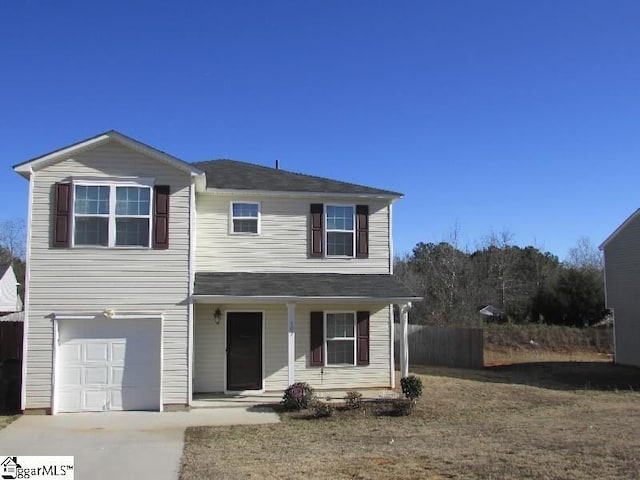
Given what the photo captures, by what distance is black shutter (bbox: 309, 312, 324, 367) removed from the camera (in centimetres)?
1677

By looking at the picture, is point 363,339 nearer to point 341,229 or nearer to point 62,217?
point 341,229

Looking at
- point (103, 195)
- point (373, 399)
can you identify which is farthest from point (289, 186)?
point (373, 399)

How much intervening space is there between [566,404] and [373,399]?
15.8ft

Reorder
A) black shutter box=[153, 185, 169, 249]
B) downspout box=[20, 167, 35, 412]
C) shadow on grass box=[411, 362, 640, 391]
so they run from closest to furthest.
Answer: downspout box=[20, 167, 35, 412] < black shutter box=[153, 185, 169, 249] < shadow on grass box=[411, 362, 640, 391]

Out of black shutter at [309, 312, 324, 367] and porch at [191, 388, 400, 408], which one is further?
black shutter at [309, 312, 324, 367]

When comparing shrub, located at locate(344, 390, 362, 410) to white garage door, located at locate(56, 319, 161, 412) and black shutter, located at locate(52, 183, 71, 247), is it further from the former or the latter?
black shutter, located at locate(52, 183, 71, 247)

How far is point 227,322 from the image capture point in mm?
16516

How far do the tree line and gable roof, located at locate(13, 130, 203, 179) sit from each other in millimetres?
26425

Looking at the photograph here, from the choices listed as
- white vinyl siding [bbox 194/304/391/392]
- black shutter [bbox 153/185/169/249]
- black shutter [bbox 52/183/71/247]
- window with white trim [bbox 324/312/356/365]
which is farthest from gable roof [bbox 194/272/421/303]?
black shutter [bbox 52/183/71/247]

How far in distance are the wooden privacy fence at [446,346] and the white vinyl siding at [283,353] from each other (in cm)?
874

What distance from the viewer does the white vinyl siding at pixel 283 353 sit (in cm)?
1633

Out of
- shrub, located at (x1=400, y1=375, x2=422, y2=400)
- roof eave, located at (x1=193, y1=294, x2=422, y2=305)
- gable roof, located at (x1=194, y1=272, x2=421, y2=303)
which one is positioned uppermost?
gable roof, located at (x1=194, y1=272, x2=421, y2=303)

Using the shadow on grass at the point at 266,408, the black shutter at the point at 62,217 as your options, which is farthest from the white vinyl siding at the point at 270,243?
the shadow on grass at the point at 266,408

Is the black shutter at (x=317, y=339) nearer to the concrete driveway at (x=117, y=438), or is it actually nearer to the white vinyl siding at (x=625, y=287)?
the concrete driveway at (x=117, y=438)
